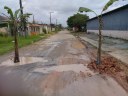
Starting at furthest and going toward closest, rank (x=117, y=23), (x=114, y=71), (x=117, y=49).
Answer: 1. (x=117, y=23)
2. (x=117, y=49)
3. (x=114, y=71)

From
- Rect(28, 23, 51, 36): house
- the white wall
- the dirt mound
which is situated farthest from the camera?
Rect(28, 23, 51, 36): house

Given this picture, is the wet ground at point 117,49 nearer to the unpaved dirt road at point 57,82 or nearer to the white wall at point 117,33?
the unpaved dirt road at point 57,82

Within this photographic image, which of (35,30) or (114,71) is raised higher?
(114,71)

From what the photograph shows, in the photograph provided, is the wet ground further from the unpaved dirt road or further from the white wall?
the white wall

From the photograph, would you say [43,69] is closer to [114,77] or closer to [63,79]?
[63,79]

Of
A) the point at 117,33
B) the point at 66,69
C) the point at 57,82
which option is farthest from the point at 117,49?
the point at 117,33

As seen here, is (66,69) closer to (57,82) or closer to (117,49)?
(57,82)

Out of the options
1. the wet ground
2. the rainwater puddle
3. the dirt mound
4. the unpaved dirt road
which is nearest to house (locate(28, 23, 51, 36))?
the wet ground

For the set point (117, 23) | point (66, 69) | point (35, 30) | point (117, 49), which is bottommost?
point (35, 30)

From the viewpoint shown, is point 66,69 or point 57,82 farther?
point 66,69

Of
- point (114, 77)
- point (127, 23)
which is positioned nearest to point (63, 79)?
point (114, 77)

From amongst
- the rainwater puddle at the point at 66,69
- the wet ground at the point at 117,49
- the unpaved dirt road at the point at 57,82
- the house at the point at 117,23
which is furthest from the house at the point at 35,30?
the unpaved dirt road at the point at 57,82

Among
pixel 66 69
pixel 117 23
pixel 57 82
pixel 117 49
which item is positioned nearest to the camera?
pixel 57 82

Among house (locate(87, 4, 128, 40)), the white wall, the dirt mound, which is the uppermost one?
house (locate(87, 4, 128, 40))
